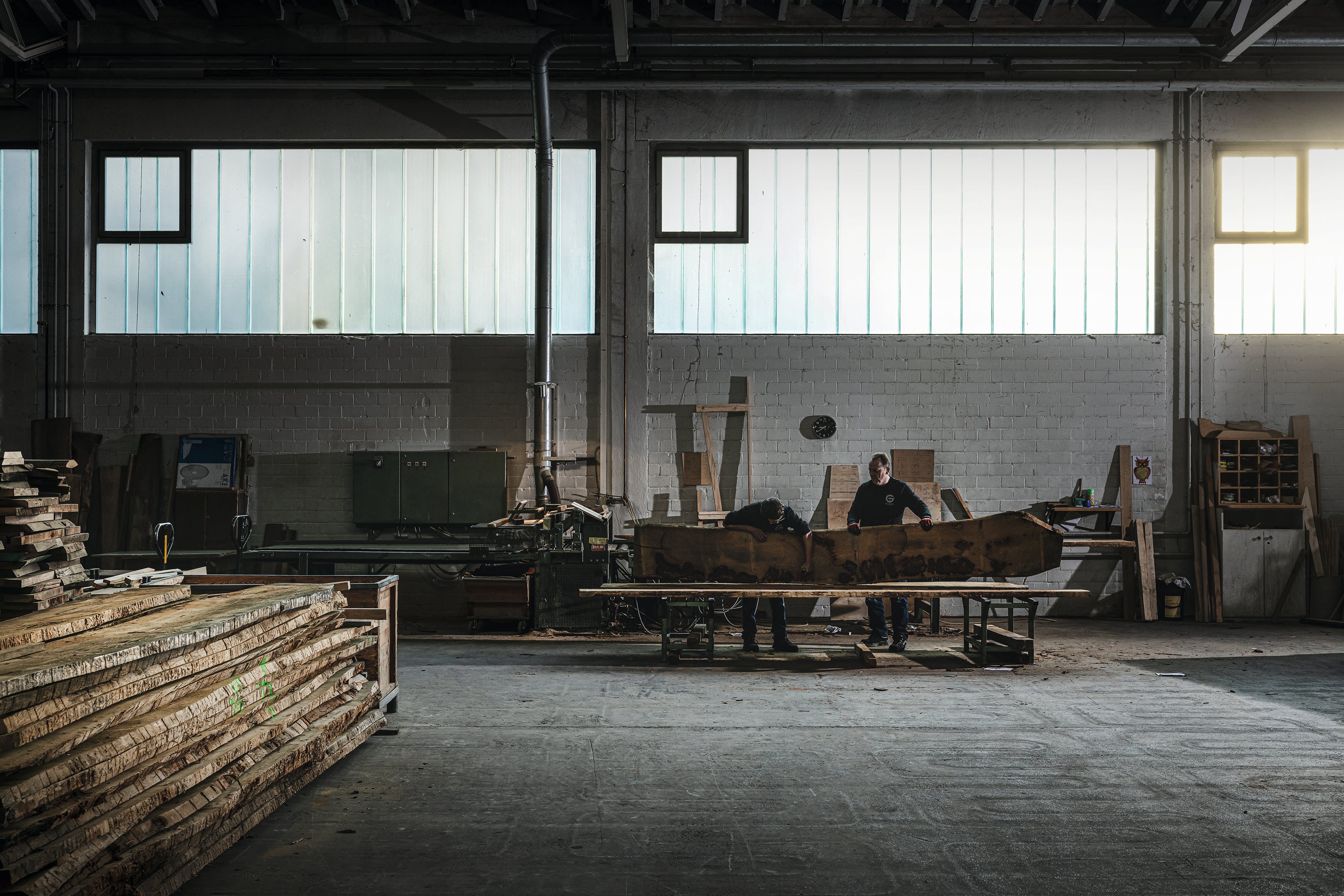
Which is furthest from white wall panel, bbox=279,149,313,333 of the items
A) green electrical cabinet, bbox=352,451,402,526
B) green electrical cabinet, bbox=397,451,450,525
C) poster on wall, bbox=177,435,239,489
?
green electrical cabinet, bbox=397,451,450,525

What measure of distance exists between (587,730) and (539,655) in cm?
205

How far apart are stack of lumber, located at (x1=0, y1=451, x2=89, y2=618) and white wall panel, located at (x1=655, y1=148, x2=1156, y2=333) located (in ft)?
18.0

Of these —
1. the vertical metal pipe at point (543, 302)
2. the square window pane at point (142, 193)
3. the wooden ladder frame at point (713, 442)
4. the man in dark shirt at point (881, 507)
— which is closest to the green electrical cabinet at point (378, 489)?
the vertical metal pipe at point (543, 302)

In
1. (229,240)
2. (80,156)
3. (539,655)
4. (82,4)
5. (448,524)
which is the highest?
(82,4)

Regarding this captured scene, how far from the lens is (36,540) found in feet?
10.4

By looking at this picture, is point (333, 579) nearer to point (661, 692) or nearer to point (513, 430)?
point (661, 692)

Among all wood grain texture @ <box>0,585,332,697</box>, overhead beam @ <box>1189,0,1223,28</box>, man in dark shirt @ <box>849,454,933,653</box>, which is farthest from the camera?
overhead beam @ <box>1189,0,1223,28</box>

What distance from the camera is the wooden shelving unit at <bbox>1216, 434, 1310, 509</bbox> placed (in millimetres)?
7961

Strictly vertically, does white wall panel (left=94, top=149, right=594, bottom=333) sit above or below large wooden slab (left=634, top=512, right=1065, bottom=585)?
above

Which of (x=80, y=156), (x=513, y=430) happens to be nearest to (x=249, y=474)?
(x=513, y=430)

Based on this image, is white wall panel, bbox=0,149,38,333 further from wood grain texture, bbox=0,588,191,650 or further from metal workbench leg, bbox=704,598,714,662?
metal workbench leg, bbox=704,598,714,662

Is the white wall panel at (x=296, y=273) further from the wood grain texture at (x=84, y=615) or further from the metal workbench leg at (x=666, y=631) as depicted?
the wood grain texture at (x=84, y=615)

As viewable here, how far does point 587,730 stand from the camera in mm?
4191

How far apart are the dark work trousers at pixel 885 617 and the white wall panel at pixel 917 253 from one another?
294 cm
